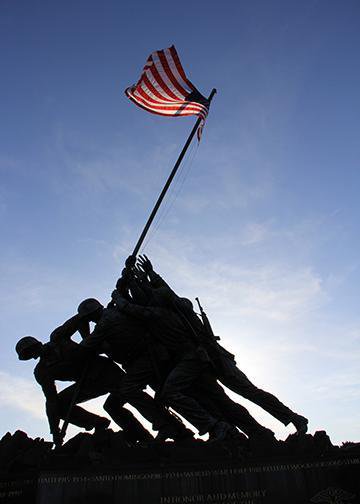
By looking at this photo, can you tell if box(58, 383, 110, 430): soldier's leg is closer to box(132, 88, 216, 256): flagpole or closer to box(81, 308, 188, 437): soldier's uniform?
box(81, 308, 188, 437): soldier's uniform

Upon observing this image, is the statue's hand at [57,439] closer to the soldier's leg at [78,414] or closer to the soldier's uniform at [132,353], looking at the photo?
the soldier's leg at [78,414]

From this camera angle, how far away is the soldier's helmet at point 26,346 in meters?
10.9

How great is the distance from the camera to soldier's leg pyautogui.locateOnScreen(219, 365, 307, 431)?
34.2ft

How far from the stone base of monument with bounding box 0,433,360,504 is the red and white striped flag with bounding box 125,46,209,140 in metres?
8.35

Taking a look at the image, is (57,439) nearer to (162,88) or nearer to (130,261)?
(130,261)

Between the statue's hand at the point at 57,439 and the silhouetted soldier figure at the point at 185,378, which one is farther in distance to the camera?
the silhouetted soldier figure at the point at 185,378

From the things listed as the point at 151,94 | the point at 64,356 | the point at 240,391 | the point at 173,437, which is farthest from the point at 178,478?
the point at 151,94

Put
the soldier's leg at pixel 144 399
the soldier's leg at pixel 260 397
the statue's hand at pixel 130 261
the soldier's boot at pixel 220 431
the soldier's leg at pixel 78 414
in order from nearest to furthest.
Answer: the soldier's boot at pixel 220 431, the soldier's leg at pixel 260 397, the soldier's leg at pixel 144 399, the soldier's leg at pixel 78 414, the statue's hand at pixel 130 261

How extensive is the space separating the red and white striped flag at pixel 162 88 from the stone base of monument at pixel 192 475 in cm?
835

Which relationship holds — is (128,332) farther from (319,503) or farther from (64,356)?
(319,503)

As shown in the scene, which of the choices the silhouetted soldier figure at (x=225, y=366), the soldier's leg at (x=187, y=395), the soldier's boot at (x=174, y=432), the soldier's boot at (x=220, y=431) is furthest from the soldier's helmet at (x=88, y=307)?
the soldier's boot at (x=220, y=431)

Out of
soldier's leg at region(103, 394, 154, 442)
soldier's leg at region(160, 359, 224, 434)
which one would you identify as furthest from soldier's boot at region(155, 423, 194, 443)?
soldier's leg at region(103, 394, 154, 442)

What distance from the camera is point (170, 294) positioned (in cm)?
1177

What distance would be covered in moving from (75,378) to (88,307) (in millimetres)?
1593
